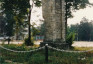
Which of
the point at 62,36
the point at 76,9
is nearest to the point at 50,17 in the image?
the point at 62,36

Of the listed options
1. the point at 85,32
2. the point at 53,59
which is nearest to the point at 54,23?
the point at 53,59

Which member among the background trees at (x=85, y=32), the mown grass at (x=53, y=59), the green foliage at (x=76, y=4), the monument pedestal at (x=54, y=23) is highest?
the green foliage at (x=76, y=4)

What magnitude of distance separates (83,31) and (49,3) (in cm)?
5162

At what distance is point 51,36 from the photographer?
54.7 ft

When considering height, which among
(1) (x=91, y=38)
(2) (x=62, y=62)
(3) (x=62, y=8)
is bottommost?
(1) (x=91, y=38)

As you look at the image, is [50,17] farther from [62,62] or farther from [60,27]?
[62,62]

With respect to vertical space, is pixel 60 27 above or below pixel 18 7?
below

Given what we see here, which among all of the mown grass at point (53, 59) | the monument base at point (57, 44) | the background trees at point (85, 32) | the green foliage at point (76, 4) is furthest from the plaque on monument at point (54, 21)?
the background trees at point (85, 32)

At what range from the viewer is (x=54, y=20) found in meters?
16.7

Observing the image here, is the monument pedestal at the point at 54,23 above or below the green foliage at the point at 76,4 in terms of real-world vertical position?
below

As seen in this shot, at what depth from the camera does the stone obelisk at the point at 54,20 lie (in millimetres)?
16688

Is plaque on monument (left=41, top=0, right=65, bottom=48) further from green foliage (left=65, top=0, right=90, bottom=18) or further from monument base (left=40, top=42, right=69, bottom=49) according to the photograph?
green foliage (left=65, top=0, right=90, bottom=18)

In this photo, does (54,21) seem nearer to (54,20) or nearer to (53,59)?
(54,20)

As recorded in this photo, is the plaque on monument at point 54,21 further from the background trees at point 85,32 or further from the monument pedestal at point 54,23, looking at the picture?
the background trees at point 85,32
